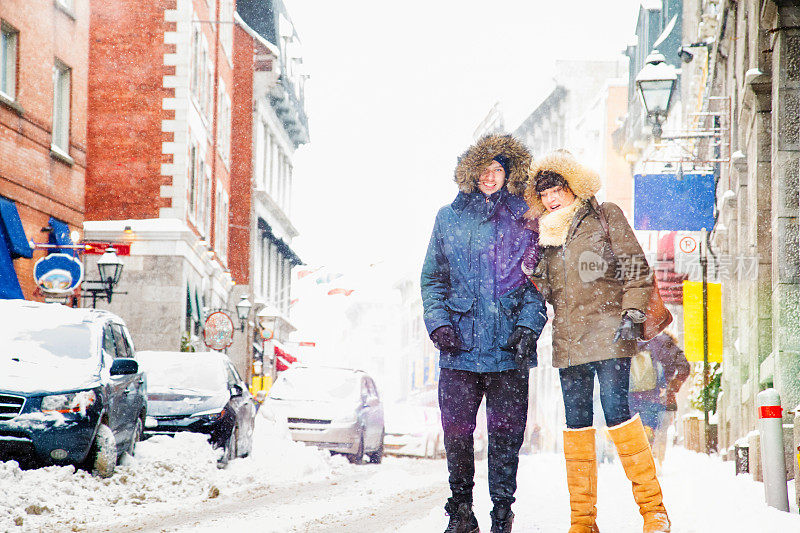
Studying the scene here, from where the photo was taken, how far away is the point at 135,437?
13.1 m

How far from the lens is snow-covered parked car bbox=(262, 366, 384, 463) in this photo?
1741cm

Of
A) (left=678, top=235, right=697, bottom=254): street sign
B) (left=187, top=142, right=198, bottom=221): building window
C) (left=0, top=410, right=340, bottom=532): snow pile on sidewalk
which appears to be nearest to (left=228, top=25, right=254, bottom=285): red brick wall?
(left=187, top=142, right=198, bottom=221): building window

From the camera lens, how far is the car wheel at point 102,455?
37.1 ft

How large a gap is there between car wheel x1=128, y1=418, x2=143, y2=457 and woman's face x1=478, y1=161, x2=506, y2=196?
698 cm

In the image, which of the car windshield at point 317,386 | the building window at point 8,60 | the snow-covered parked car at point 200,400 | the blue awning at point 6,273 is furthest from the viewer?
the building window at point 8,60

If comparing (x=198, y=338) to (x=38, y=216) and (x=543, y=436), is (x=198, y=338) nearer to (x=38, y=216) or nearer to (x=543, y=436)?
(x=38, y=216)

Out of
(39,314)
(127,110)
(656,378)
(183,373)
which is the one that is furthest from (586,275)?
(127,110)

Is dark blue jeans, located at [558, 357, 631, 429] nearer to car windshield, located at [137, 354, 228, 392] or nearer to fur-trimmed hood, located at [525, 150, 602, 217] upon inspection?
fur-trimmed hood, located at [525, 150, 602, 217]

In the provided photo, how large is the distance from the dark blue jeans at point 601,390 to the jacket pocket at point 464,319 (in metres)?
0.50

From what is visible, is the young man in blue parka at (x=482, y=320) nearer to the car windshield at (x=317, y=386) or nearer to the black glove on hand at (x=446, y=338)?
the black glove on hand at (x=446, y=338)

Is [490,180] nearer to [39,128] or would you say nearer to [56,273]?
[56,273]

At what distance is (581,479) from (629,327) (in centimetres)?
81

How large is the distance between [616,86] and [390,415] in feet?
96.5

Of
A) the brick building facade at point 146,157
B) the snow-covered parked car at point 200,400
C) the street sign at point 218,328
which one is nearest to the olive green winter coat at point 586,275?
the snow-covered parked car at point 200,400
